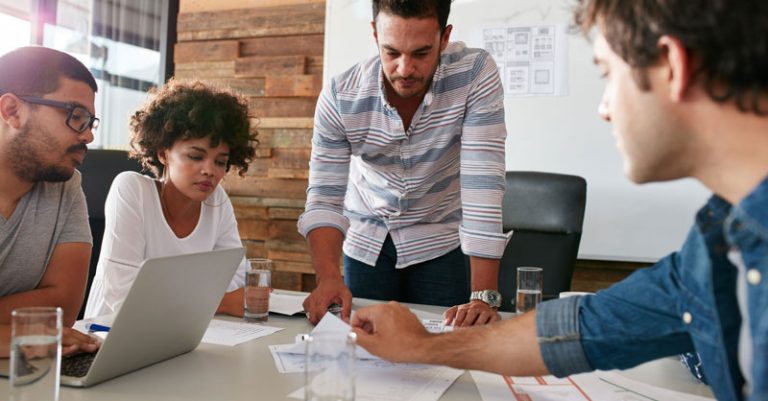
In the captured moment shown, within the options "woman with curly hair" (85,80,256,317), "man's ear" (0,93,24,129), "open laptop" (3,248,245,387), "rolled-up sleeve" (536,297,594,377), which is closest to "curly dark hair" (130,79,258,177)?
"woman with curly hair" (85,80,256,317)

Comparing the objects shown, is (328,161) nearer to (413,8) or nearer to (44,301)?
(413,8)

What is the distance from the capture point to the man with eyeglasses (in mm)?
1426

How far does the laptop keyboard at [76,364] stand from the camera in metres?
0.95

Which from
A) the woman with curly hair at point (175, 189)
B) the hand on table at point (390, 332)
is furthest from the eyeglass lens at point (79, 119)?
the hand on table at point (390, 332)

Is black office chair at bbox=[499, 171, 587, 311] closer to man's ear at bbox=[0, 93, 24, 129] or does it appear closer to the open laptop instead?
the open laptop

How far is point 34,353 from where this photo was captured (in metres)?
0.81

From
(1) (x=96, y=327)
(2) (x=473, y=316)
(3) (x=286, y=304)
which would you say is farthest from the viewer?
(3) (x=286, y=304)

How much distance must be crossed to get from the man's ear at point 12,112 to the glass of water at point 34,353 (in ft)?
2.52

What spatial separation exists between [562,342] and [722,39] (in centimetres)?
49

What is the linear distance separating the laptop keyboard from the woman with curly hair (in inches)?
18.8

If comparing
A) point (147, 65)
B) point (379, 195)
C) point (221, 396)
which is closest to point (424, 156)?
point (379, 195)

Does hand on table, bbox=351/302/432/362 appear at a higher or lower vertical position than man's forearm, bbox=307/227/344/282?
lower

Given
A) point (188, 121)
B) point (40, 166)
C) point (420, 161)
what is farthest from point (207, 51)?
point (40, 166)

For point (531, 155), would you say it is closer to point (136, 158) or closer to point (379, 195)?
point (379, 195)
